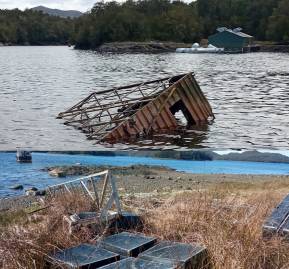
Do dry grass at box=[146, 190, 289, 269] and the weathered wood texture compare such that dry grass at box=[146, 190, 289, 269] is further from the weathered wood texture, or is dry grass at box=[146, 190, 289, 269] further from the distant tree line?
the distant tree line

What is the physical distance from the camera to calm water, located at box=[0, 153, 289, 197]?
15.2 meters

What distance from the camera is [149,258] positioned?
609cm

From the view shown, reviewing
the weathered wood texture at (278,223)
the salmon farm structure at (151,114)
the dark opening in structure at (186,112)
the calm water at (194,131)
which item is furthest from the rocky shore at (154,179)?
the dark opening in structure at (186,112)

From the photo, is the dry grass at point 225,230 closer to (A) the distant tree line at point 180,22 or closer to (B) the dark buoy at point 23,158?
(B) the dark buoy at point 23,158

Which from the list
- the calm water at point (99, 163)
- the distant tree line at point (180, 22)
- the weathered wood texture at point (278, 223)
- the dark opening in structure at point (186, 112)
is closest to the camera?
the weathered wood texture at point (278, 223)

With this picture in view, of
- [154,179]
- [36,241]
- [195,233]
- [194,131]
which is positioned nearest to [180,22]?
[194,131]

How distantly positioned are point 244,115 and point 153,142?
1179 cm

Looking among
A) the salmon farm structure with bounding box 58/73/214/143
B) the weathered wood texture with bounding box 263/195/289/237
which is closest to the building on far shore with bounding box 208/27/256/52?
the salmon farm structure with bounding box 58/73/214/143

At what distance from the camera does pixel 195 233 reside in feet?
22.5

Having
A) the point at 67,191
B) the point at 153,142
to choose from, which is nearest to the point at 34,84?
the point at 153,142

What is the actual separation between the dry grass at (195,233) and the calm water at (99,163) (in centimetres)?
648

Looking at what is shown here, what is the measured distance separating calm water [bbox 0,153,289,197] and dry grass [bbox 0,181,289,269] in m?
6.48

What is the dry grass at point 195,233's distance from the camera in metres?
6.06

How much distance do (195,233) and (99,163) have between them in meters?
11.1
